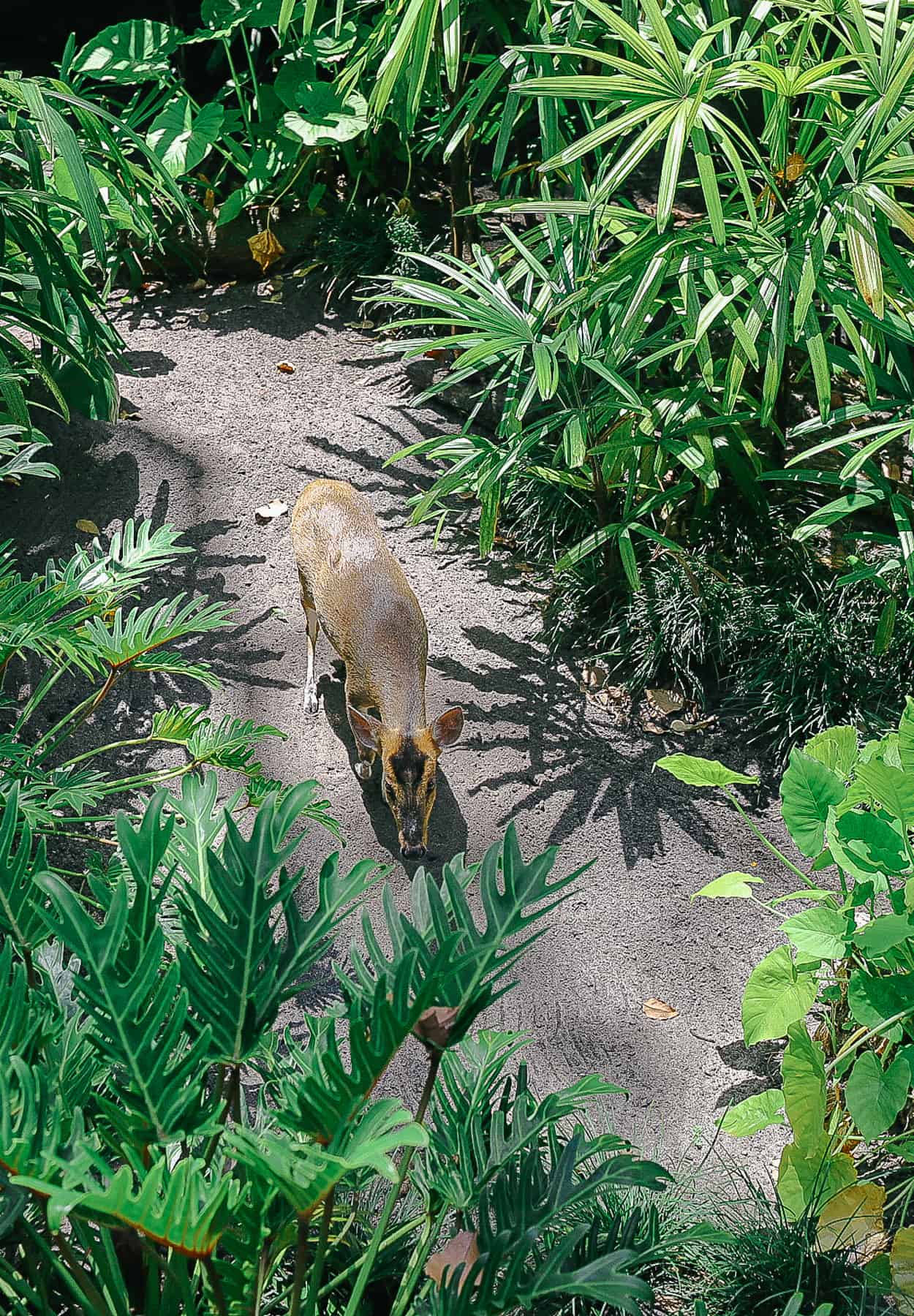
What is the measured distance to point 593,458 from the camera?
14.8 feet

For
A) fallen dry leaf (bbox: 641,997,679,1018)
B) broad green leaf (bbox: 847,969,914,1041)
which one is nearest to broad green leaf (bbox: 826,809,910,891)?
broad green leaf (bbox: 847,969,914,1041)

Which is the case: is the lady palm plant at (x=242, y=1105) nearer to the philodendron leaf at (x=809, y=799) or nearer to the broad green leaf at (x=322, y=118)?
the philodendron leaf at (x=809, y=799)

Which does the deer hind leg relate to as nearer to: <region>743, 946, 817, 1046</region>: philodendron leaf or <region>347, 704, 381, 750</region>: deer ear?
<region>347, 704, 381, 750</region>: deer ear

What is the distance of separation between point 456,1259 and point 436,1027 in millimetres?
359

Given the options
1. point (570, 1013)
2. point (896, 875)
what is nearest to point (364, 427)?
point (570, 1013)

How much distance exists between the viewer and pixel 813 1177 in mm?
2635

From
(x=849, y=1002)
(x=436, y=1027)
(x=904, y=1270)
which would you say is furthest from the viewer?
(x=849, y=1002)

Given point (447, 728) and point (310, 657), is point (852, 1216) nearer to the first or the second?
point (447, 728)

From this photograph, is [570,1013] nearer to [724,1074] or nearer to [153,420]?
[724,1074]

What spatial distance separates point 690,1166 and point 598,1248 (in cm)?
106

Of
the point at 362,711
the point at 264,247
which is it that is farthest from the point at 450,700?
the point at 264,247

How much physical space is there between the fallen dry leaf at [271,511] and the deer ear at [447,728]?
5.72ft

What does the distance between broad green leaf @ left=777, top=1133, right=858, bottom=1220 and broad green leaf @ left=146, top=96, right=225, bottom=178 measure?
5.16m

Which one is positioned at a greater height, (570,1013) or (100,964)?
(100,964)
